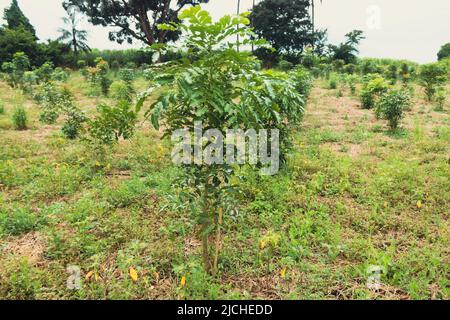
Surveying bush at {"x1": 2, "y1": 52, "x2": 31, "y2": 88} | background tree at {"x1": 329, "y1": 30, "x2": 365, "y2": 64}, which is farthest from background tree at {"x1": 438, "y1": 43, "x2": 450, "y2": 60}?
bush at {"x1": 2, "y1": 52, "x2": 31, "y2": 88}

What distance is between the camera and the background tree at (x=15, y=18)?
23.0 meters

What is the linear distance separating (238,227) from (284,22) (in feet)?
71.3

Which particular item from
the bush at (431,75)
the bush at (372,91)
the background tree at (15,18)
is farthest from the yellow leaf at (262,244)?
the background tree at (15,18)

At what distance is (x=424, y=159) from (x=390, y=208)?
2.16m

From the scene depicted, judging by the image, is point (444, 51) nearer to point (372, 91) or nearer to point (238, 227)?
point (372, 91)

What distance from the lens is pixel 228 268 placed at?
3.05 m

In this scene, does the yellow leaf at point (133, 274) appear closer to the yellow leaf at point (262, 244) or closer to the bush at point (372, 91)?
the yellow leaf at point (262, 244)

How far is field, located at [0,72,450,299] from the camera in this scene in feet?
9.21

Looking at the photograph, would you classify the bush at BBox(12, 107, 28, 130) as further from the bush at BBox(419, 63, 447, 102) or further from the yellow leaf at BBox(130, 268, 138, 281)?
the bush at BBox(419, 63, 447, 102)

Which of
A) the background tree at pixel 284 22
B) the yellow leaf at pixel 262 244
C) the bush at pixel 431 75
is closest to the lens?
the yellow leaf at pixel 262 244

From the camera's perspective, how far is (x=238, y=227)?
12.1 ft

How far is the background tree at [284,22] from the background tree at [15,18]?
16.8 metres

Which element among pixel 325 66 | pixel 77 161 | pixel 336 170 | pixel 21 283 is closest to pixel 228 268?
pixel 21 283
